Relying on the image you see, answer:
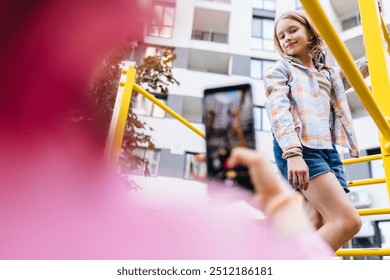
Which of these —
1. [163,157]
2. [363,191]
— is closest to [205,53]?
[163,157]

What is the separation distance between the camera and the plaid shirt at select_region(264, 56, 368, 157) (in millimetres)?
472

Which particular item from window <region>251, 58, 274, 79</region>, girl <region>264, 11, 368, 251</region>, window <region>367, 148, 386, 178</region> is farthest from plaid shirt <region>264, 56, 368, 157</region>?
window <region>251, 58, 274, 79</region>

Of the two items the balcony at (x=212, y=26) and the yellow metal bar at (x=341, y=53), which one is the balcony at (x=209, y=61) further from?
the yellow metal bar at (x=341, y=53)

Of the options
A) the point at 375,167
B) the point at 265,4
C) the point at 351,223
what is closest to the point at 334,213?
the point at 351,223

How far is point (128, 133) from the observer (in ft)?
3.34

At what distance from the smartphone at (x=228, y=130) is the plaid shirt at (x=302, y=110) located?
0.78 feet

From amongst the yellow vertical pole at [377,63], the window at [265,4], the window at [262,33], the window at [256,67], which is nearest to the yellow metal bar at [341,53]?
the yellow vertical pole at [377,63]

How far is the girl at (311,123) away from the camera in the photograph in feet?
1.47

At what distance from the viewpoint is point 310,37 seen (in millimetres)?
588

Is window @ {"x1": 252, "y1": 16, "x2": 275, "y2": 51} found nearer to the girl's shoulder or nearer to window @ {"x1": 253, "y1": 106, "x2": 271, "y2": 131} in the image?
window @ {"x1": 253, "y1": 106, "x2": 271, "y2": 131}

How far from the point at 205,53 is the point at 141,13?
13.8ft

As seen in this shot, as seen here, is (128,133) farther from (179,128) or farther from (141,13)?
(179,128)

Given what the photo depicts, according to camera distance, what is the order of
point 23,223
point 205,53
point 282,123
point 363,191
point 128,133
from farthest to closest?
point 205,53 < point 363,191 < point 128,133 < point 282,123 < point 23,223

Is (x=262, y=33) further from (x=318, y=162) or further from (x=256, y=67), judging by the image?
(x=318, y=162)
